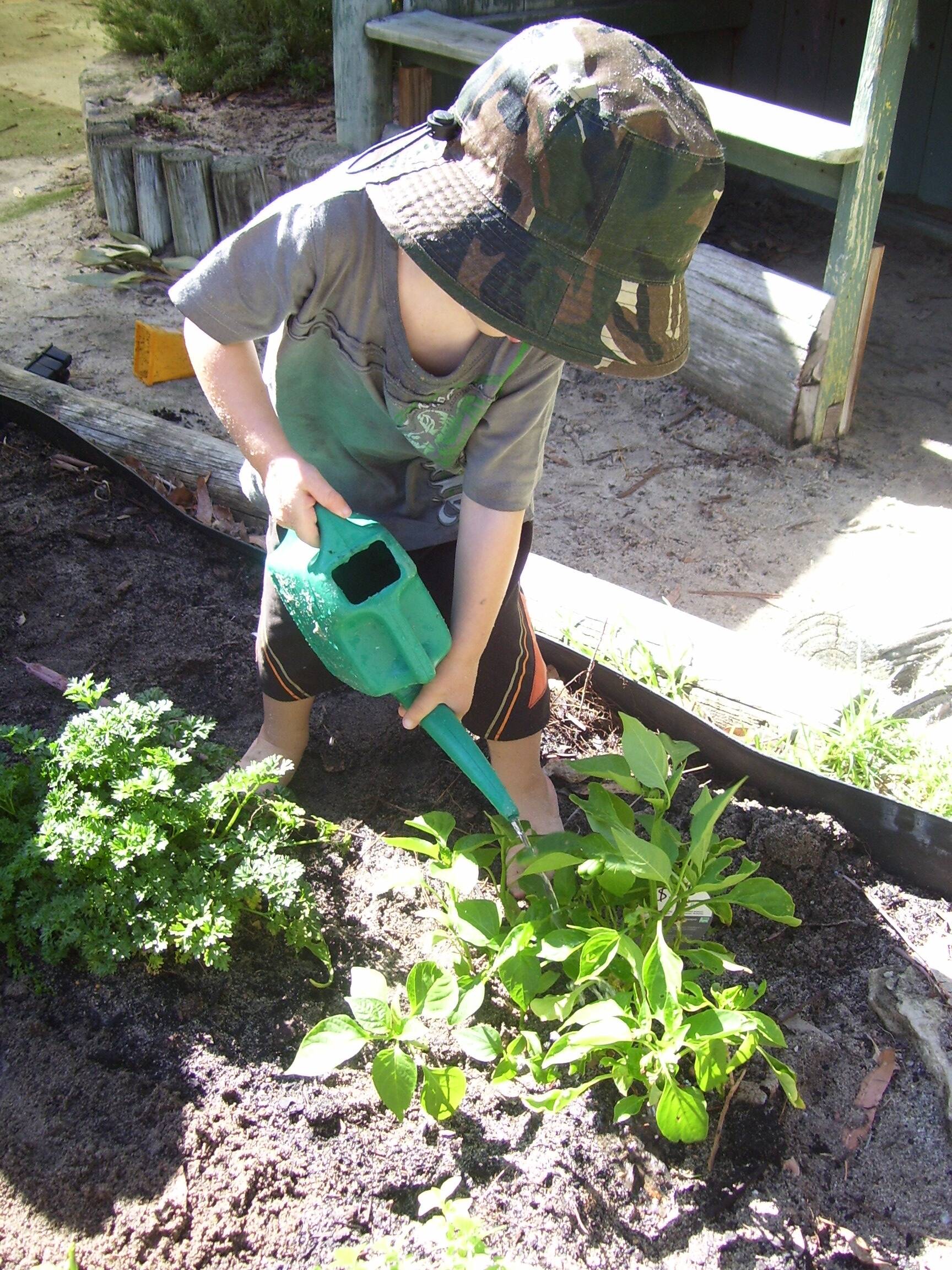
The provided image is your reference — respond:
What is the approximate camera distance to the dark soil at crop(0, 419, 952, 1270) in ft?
4.82

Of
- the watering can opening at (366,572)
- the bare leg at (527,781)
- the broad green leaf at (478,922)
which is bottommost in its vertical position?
the bare leg at (527,781)

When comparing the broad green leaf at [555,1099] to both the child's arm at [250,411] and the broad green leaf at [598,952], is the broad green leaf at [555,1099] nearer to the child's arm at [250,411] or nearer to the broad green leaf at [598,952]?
the broad green leaf at [598,952]

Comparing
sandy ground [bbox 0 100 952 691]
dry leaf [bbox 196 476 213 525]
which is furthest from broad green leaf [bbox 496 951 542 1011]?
dry leaf [bbox 196 476 213 525]

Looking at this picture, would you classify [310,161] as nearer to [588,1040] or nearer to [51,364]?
[51,364]

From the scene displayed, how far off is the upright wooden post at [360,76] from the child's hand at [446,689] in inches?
155

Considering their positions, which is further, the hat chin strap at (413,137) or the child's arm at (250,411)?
the child's arm at (250,411)

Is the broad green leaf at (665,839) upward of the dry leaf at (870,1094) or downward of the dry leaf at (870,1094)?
upward

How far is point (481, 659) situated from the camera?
2.01 meters

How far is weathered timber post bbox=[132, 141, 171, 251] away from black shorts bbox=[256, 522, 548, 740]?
3.51 metres

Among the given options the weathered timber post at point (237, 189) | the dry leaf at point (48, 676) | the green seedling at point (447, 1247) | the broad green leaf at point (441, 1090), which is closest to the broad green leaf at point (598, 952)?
the broad green leaf at point (441, 1090)

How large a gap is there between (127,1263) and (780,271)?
4.81m

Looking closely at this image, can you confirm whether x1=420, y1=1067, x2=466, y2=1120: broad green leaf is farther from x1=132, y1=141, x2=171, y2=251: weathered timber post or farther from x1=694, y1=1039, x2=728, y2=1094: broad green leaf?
x1=132, y1=141, x2=171, y2=251: weathered timber post

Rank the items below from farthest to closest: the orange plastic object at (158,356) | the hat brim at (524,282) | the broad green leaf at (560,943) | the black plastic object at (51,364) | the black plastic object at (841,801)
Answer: the orange plastic object at (158,356), the black plastic object at (51,364), the black plastic object at (841,801), the broad green leaf at (560,943), the hat brim at (524,282)

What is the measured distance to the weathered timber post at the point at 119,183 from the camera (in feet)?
15.9
